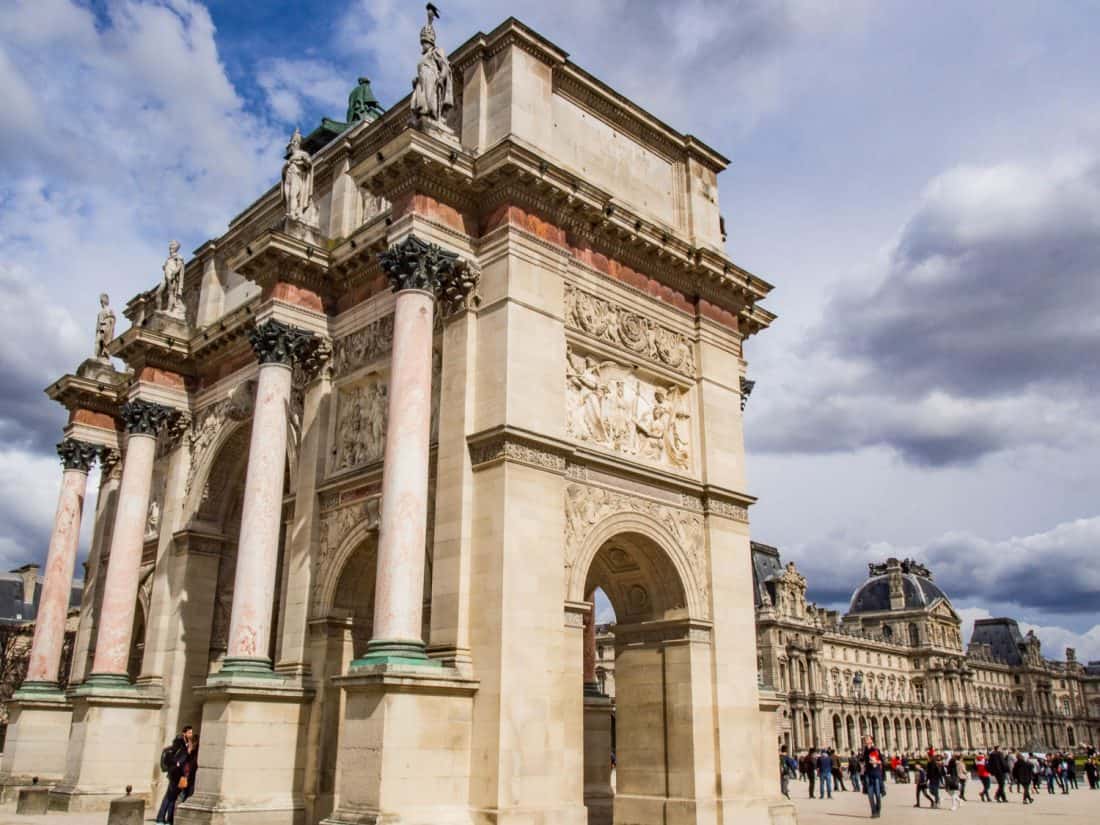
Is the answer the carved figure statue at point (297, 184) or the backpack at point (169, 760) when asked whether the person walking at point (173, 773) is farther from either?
the carved figure statue at point (297, 184)

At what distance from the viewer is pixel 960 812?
2695 cm

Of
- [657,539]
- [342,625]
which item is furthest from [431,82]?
[342,625]

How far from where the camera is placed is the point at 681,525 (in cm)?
1948

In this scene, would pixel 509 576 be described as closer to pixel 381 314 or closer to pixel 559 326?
pixel 559 326

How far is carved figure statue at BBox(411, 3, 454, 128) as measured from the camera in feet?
58.6

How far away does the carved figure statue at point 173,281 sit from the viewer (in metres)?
26.9

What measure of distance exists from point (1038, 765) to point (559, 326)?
1999 inches

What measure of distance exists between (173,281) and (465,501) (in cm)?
1493

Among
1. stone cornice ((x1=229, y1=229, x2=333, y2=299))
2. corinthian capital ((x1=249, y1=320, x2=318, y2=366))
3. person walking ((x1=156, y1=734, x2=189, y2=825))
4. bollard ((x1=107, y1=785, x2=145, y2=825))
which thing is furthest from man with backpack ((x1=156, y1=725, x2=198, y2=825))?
stone cornice ((x1=229, y1=229, x2=333, y2=299))

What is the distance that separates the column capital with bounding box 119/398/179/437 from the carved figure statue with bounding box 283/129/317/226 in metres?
7.11

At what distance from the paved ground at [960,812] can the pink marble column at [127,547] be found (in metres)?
16.3

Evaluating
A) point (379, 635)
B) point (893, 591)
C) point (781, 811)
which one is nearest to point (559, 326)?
point (379, 635)

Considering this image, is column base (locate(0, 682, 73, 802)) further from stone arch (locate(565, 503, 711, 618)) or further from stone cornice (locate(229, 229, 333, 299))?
stone arch (locate(565, 503, 711, 618))

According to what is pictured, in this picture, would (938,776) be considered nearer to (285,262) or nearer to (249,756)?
(249,756)
